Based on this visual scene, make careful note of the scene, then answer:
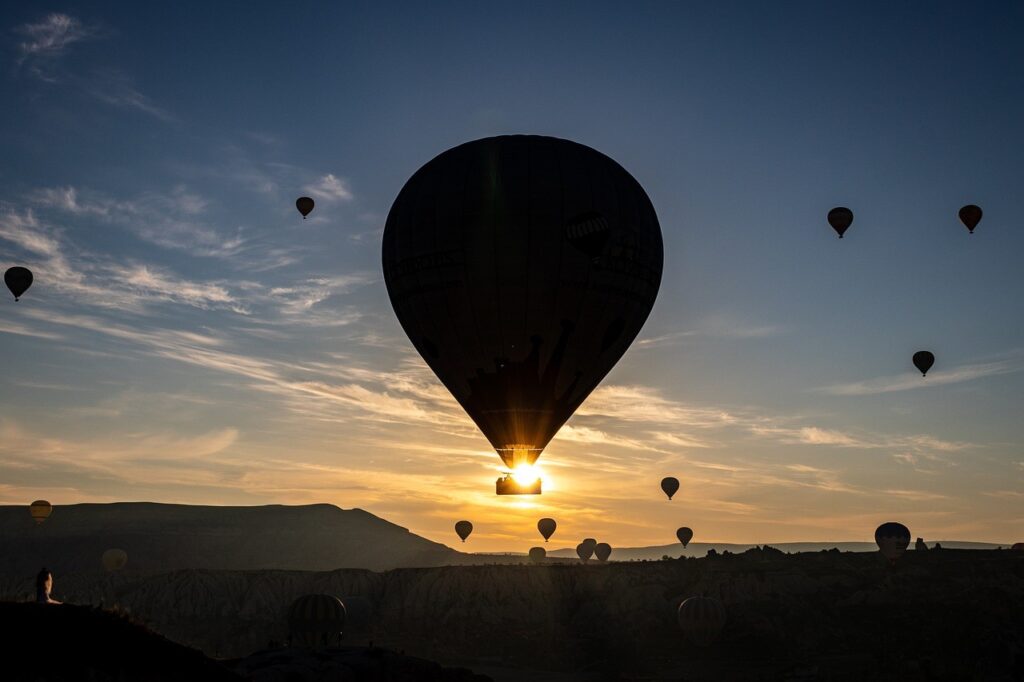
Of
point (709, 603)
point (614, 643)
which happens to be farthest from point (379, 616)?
point (709, 603)

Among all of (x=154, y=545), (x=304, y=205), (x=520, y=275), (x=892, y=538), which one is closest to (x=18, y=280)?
(x=304, y=205)

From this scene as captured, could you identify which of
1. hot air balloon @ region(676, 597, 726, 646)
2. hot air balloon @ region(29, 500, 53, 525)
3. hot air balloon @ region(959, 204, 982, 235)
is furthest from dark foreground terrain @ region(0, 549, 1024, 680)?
hot air balloon @ region(959, 204, 982, 235)

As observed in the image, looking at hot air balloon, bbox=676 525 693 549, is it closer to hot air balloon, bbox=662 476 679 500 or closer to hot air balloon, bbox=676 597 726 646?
hot air balloon, bbox=662 476 679 500

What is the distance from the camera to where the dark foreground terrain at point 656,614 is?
7438 centimetres

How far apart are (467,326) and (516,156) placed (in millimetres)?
7944

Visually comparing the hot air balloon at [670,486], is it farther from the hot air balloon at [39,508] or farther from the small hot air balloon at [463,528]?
the hot air balloon at [39,508]

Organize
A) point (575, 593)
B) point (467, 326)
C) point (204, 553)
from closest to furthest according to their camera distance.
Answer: point (467, 326), point (575, 593), point (204, 553)

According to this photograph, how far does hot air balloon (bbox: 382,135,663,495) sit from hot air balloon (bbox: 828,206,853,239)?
87.7 feet

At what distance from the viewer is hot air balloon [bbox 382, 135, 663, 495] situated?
42.7 meters

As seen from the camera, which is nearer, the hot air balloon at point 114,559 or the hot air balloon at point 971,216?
the hot air balloon at point 971,216

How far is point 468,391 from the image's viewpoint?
44.8 meters

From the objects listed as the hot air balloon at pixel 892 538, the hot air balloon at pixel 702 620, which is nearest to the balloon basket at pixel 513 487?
the hot air balloon at pixel 702 620

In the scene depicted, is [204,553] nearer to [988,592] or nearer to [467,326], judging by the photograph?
[988,592]

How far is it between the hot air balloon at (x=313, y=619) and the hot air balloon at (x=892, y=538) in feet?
180
